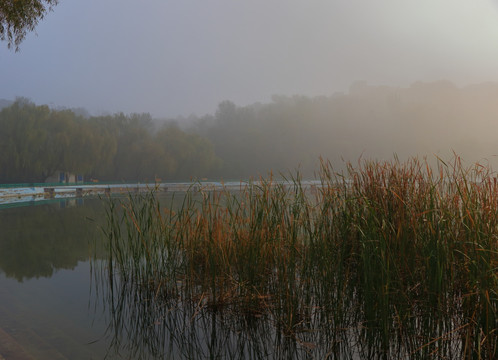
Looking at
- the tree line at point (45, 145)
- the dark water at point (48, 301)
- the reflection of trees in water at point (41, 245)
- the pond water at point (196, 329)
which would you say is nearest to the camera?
the pond water at point (196, 329)

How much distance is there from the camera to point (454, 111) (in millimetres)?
93062

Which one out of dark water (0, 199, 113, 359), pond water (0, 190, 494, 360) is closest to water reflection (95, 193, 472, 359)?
pond water (0, 190, 494, 360)

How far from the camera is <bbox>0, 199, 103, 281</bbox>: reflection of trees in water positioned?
5844 mm

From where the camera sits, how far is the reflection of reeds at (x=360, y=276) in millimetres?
2502

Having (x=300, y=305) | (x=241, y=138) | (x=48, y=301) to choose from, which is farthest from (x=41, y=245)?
(x=241, y=138)

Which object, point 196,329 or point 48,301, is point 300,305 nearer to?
point 196,329

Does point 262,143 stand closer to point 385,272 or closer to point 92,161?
point 92,161

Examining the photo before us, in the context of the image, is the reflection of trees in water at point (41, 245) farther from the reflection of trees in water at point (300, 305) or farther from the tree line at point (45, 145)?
the tree line at point (45, 145)

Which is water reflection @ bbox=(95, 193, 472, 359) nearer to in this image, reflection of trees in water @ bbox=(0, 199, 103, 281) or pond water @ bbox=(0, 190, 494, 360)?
pond water @ bbox=(0, 190, 494, 360)

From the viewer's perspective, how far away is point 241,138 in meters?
67.0

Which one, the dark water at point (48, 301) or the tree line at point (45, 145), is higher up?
the tree line at point (45, 145)

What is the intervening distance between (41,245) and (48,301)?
3698mm

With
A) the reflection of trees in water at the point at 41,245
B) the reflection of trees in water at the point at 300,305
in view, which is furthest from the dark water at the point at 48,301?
the reflection of trees in water at the point at 300,305

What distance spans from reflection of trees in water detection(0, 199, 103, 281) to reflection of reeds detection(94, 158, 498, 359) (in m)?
1.31
